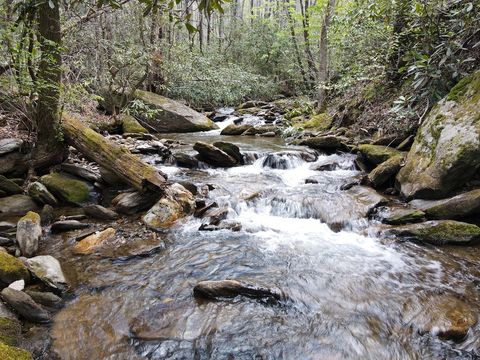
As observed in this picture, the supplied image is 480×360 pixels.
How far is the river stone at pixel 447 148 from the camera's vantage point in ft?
16.4

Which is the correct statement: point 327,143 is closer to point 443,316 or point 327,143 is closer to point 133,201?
point 133,201

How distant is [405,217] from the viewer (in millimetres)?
5070

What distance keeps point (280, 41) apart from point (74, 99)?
1853 centimetres

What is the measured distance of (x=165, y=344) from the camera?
293cm

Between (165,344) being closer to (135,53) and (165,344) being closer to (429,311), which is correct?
(429,311)

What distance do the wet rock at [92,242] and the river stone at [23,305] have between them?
1351 mm


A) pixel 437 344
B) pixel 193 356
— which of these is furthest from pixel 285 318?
pixel 437 344

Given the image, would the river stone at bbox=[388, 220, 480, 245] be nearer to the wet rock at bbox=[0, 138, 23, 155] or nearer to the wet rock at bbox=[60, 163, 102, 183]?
the wet rock at bbox=[60, 163, 102, 183]

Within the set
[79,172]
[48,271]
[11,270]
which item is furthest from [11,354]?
[79,172]

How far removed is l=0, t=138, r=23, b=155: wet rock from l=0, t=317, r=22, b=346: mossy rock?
3682 millimetres

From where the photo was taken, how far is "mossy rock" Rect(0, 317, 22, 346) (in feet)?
8.85

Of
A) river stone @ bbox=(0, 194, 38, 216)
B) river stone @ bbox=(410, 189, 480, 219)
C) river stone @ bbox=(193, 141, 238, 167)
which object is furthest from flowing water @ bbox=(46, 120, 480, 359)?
river stone @ bbox=(193, 141, 238, 167)

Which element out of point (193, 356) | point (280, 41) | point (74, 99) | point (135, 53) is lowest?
point (193, 356)

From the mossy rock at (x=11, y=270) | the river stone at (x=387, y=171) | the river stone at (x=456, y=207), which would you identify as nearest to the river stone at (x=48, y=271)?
the mossy rock at (x=11, y=270)
